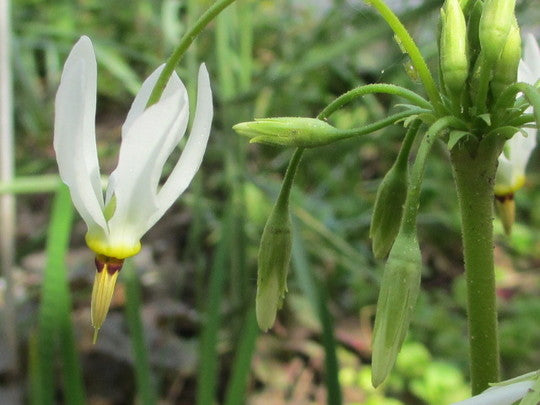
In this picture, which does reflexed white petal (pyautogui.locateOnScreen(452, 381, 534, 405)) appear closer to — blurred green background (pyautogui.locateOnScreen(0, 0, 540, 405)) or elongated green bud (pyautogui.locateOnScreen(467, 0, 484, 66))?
elongated green bud (pyautogui.locateOnScreen(467, 0, 484, 66))

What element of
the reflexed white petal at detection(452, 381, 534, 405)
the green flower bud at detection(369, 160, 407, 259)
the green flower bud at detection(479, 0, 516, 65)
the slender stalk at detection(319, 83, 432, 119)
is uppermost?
the green flower bud at detection(479, 0, 516, 65)

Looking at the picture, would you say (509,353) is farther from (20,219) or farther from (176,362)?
(20,219)

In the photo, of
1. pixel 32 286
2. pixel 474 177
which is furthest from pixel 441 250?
pixel 474 177

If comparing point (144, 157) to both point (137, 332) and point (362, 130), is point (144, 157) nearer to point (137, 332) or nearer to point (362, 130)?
point (362, 130)

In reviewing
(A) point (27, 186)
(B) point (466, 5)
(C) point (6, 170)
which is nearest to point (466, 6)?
(B) point (466, 5)

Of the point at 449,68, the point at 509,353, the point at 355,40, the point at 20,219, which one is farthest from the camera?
the point at 20,219

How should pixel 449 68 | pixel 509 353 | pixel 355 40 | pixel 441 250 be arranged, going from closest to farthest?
pixel 449 68
pixel 355 40
pixel 509 353
pixel 441 250

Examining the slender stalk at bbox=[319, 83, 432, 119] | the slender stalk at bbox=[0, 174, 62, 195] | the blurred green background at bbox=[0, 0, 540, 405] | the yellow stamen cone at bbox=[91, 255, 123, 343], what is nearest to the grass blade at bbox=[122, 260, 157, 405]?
the blurred green background at bbox=[0, 0, 540, 405]

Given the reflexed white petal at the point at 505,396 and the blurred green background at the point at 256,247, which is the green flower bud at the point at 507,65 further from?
the blurred green background at the point at 256,247
